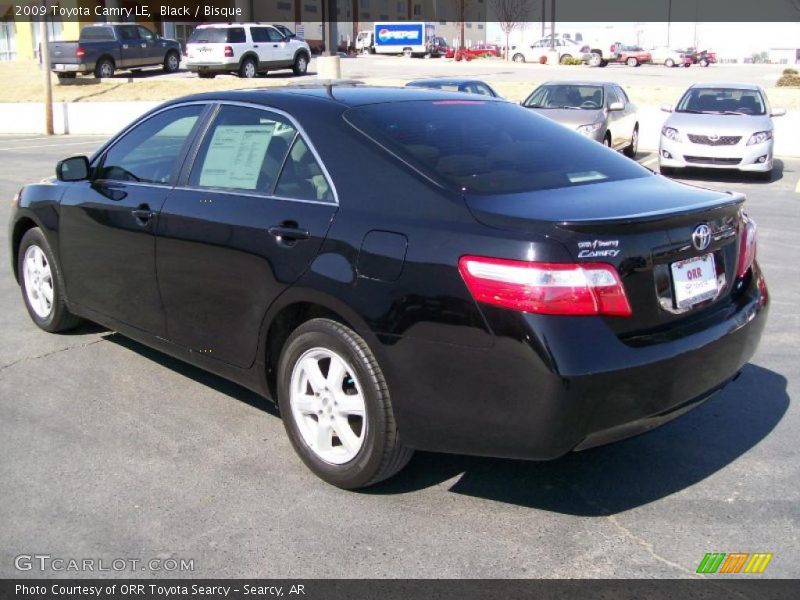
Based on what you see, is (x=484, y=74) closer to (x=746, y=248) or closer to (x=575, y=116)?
(x=575, y=116)

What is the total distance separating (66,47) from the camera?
32312 mm

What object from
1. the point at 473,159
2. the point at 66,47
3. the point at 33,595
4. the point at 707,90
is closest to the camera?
the point at 33,595

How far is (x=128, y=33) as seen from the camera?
35.1 meters

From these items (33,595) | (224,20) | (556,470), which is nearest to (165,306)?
(33,595)

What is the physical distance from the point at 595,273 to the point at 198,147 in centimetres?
230

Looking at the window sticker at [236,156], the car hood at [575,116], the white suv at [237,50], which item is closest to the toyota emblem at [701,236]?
the window sticker at [236,156]

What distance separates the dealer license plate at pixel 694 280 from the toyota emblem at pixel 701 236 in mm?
51

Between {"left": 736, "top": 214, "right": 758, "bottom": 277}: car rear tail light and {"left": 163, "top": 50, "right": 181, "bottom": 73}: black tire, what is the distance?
36.2 meters

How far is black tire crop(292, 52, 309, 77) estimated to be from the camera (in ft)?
117

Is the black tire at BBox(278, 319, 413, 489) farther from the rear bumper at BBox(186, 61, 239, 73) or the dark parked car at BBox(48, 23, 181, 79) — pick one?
the dark parked car at BBox(48, 23, 181, 79)

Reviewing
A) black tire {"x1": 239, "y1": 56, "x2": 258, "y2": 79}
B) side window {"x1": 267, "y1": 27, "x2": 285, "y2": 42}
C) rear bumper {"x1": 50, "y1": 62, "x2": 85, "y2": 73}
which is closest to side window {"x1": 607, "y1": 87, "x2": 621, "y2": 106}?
black tire {"x1": 239, "y1": 56, "x2": 258, "y2": 79}

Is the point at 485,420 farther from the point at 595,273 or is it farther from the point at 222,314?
the point at 222,314

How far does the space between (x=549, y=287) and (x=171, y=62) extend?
37.4m

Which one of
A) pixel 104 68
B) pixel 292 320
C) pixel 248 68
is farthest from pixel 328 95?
pixel 104 68
